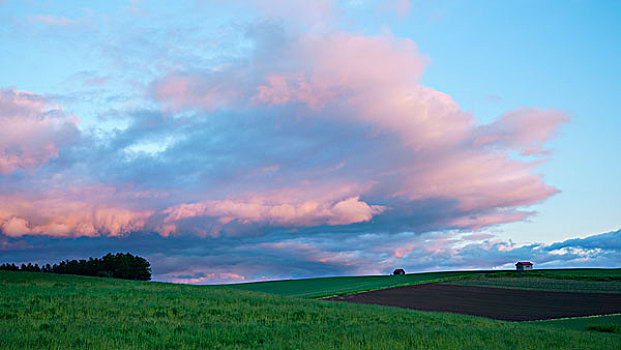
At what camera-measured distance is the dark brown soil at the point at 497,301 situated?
5183cm

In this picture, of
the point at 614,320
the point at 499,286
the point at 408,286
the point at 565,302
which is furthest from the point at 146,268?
the point at 614,320

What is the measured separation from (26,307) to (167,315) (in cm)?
847

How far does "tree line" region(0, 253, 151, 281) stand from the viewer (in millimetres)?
114062

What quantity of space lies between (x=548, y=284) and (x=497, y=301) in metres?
23.9

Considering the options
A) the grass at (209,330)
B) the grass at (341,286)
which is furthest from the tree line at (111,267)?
the grass at (209,330)

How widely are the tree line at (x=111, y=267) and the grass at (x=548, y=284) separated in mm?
70045

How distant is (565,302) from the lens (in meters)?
61.9

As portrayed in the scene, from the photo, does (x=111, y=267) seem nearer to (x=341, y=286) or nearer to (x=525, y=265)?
(x=341, y=286)

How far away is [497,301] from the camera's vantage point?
207 feet

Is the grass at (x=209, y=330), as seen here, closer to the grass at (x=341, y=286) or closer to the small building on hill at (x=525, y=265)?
the grass at (x=341, y=286)

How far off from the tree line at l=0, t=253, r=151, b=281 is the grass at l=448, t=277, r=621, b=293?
70.0m

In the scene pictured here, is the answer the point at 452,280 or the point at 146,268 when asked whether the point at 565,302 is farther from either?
the point at 146,268

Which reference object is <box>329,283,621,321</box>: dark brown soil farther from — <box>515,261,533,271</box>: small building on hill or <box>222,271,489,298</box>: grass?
<box>515,261,533,271</box>: small building on hill

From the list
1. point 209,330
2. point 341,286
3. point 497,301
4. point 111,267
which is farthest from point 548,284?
point 111,267
